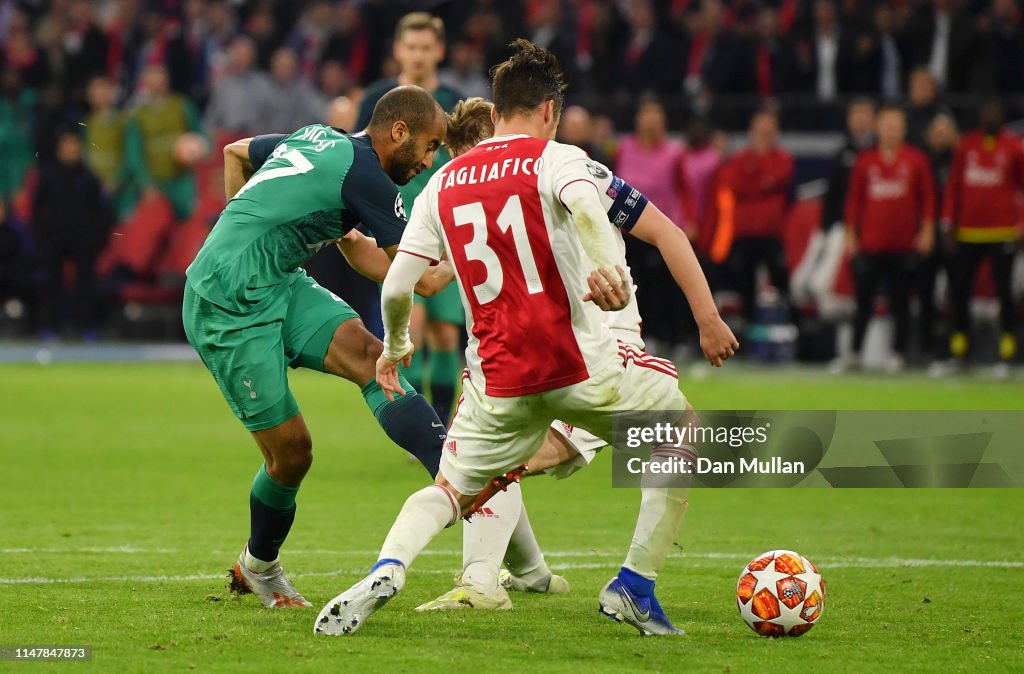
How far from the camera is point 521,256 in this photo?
5559 millimetres

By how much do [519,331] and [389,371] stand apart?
0.59 m

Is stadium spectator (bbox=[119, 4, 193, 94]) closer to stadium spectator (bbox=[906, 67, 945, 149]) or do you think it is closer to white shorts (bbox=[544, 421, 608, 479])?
stadium spectator (bbox=[906, 67, 945, 149])

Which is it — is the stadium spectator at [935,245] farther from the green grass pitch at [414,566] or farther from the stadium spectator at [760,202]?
the green grass pitch at [414,566]

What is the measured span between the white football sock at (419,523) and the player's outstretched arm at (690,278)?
1.09 meters

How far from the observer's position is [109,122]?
71.2 feet

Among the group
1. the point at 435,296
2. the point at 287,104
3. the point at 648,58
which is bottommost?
the point at 287,104

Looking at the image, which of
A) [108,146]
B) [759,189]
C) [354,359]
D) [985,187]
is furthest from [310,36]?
[354,359]

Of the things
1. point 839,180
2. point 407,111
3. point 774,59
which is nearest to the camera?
point 407,111

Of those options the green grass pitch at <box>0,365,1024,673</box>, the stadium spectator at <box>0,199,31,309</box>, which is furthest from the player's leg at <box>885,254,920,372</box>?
the stadium spectator at <box>0,199,31,309</box>

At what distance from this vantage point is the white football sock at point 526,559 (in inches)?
257

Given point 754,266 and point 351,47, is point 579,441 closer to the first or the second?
point 754,266

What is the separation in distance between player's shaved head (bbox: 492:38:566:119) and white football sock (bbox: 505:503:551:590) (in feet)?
5.74

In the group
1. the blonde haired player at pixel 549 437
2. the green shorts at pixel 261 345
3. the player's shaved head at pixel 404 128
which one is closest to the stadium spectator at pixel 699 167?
the blonde haired player at pixel 549 437

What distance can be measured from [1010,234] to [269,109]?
994 centimetres
